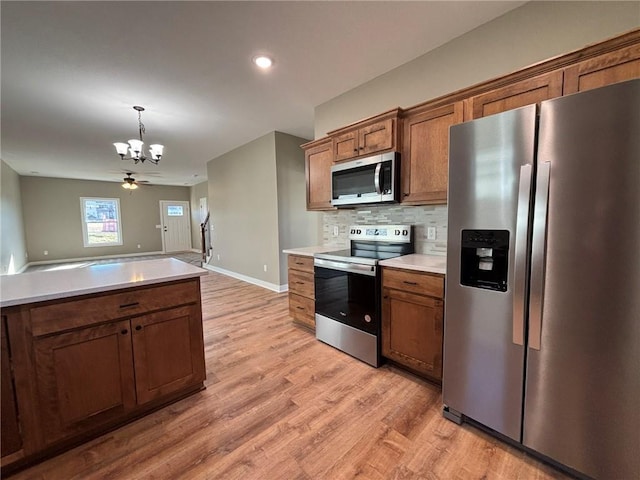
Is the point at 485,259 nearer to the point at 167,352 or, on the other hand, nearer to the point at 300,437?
the point at 300,437

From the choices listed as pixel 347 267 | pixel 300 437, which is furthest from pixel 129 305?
pixel 347 267

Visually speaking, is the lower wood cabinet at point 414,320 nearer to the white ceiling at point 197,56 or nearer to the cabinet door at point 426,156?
the cabinet door at point 426,156

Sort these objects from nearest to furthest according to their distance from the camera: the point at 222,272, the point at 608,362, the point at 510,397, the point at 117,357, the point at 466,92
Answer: the point at 608,362
the point at 510,397
the point at 117,357
the point at 466,92
the point at 222,272

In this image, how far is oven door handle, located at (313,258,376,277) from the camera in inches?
84.4

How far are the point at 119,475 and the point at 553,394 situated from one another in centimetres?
218

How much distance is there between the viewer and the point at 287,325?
3.14 metres

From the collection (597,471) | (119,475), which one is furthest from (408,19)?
(119,475)

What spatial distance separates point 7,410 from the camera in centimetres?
127

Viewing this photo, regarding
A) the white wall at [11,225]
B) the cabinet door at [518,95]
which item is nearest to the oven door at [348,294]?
the cabinet door at [518,95]

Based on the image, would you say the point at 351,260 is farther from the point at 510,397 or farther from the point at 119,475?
the point at 119,475

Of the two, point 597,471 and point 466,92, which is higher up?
point 466,92

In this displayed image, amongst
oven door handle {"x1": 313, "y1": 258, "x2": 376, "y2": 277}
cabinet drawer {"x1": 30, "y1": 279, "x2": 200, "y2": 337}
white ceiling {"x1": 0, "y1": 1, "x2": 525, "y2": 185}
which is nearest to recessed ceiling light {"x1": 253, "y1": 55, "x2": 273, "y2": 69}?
white ceiling {"x1": 0, "y1": 1, "x2": 525, "y2": 185}

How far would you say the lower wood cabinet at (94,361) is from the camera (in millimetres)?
1304

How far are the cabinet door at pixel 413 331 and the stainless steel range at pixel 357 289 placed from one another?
97mm
